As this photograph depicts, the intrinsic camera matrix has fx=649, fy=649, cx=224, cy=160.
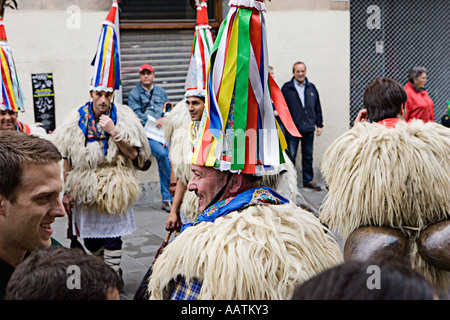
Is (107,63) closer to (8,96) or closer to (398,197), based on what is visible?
(8,96)

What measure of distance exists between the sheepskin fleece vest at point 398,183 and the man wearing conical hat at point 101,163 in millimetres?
2525

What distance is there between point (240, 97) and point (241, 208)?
0.60 m

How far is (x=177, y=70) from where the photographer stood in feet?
33.1

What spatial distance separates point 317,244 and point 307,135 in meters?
7.63

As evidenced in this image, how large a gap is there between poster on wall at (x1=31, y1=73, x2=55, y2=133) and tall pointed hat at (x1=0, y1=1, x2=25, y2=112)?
8.51ft

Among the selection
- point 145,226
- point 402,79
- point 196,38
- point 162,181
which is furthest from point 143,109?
point 402,79

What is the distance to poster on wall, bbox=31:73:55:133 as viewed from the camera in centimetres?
882

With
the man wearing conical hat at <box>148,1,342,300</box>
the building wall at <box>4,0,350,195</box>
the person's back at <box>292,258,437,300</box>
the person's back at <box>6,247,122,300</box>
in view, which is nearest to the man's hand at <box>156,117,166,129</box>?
the building wall at <box>4,0,350,195</box>

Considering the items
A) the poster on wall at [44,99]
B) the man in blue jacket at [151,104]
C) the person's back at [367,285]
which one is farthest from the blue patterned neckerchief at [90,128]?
the person's back at [367,285]

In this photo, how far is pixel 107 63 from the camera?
6148 mm

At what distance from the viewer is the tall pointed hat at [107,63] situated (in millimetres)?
6029

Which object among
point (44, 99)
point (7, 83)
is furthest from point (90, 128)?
point (44, 99)

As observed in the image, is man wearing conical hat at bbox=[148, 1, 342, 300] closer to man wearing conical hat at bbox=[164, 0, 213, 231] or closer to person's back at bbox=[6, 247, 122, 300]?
person's back at bbox=[6, 247, 122, 300]
